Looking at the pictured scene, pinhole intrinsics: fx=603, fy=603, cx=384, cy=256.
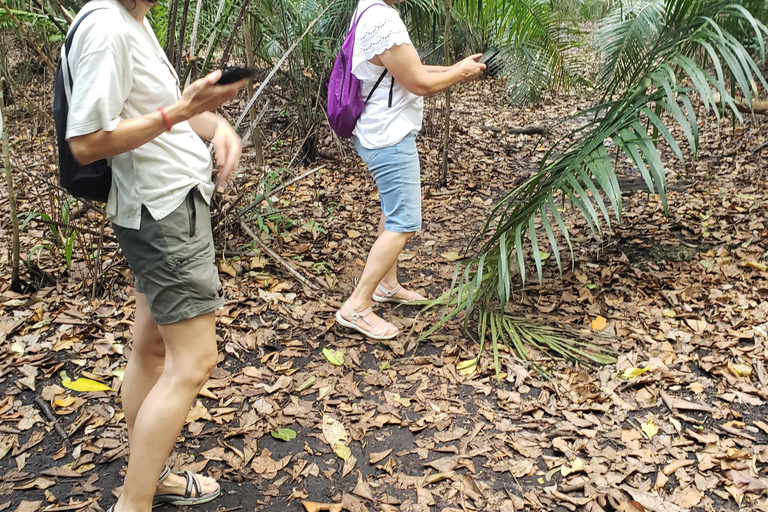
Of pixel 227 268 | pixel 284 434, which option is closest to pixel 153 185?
pixel 284 434

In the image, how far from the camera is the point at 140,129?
1.47 meters

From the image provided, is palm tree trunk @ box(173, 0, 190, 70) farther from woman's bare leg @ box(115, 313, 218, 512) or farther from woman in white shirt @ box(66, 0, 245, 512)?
woman's bare leg @ box(115, 313, 218, 512)

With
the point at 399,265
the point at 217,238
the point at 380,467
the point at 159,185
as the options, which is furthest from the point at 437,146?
the point at 159,185

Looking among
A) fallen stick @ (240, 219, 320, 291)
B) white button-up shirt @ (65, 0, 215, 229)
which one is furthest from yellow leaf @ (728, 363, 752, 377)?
white button-up shirt @ (65, 0, 215, 229)

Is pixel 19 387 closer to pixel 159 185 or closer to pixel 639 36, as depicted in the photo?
pixel 159 185

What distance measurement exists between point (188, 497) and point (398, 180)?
164 cm

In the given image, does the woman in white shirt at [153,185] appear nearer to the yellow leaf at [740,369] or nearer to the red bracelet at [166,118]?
the red bracelet at [166,118]

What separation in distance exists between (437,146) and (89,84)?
535 cm

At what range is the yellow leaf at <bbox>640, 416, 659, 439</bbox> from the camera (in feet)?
8.02

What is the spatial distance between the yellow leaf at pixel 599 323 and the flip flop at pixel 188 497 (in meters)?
2.05

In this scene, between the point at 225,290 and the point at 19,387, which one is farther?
the point at 225,290

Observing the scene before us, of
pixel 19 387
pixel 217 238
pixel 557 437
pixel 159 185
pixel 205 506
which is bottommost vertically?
pixel 557 437

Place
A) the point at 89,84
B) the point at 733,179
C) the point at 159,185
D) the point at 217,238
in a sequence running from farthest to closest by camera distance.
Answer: the point at 733,179, the point at 217,238, the point at 159,185, the point at 89,84

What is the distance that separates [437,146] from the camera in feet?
21.5
